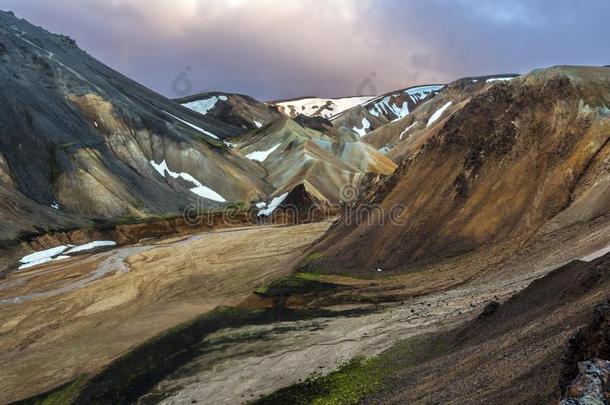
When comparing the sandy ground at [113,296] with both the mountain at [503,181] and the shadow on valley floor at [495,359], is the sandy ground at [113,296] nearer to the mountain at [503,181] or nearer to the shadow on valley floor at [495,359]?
the mountain at [503,181]

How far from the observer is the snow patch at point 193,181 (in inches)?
3831

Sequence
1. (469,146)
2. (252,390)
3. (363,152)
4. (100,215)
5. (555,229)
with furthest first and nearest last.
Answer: (363,152)
(100,215)
(469,146)
(555,229)
(252,390)

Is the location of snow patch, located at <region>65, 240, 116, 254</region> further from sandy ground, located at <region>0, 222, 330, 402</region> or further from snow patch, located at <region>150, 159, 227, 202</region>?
snow patch, located at <region>150, 159, 227, 202</region>

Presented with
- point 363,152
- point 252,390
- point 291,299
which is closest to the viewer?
point 252,390

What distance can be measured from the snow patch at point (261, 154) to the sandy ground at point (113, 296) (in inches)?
2850

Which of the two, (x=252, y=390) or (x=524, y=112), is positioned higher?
(x=524, y=112)

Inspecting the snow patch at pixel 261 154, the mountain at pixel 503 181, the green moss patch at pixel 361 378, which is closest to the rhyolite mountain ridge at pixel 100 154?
the snow patch at pixel 261 154

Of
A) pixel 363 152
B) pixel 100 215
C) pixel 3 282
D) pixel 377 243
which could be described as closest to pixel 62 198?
pixel 100 215

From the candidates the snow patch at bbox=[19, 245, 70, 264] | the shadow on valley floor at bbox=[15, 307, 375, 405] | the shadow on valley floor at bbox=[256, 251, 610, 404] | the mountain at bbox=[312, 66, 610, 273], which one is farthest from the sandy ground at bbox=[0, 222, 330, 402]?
the shadow on valley floor at bbox=[256, 251, 610, 404]

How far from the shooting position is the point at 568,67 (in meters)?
35.5

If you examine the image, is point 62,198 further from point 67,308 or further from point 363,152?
point 363,152

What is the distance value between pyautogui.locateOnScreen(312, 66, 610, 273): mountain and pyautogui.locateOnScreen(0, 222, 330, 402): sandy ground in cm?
754

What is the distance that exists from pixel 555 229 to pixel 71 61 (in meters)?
117

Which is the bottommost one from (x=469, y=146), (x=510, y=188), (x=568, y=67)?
(x=510, y=188)
